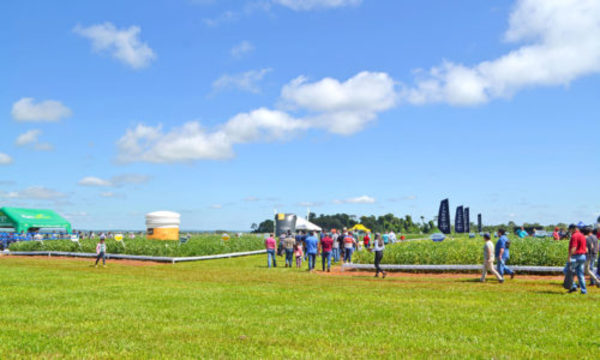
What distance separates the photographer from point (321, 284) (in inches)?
660

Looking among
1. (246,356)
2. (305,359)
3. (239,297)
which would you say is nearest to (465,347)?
(305,359)

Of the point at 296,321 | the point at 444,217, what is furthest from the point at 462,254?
the point at 444,217

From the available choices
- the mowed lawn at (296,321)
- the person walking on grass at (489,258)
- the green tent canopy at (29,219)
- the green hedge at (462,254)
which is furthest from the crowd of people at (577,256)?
the green tent canopy at (29,219)

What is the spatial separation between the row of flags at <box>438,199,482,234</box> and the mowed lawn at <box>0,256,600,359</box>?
31.2 meters

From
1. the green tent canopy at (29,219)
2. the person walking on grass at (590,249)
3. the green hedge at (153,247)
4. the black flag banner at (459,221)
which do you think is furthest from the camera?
the black flag banner at (459,221)

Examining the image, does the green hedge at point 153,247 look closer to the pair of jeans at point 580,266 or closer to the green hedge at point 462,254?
the green hedge at point 462,254

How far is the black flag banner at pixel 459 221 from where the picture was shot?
187ft

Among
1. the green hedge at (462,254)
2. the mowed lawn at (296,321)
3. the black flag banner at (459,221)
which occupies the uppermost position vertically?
the black flag banner at (459,221)

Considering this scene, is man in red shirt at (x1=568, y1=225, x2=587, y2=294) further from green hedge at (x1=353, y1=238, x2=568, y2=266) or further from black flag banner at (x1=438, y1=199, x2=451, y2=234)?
black flag banner at (x1=438, y1=199, x2=451, y2=234)

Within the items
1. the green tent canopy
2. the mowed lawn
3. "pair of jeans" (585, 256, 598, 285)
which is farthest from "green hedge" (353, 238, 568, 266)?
the green tent canopy

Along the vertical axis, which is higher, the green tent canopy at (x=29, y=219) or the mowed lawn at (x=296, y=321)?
the green tent canopy at (x=29, y=219)

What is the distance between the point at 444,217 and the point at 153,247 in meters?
Answer: 27.6

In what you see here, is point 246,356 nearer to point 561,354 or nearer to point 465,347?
point 465,347

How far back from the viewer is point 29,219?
50.4 meters
